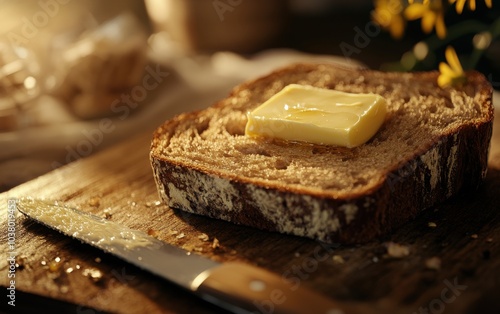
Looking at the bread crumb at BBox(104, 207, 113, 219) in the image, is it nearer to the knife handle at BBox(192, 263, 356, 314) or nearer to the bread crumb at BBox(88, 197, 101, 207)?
the bread crumb at BBox(88, 197, 101, 207)

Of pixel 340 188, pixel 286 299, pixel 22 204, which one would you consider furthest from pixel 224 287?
pixel 22 204

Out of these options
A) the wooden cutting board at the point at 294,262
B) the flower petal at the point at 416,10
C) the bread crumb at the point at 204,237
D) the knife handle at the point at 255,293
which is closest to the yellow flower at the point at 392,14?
the flower petal at the point at 416,10

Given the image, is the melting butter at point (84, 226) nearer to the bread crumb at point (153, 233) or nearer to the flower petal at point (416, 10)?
the bread crumb at point (153, 233)

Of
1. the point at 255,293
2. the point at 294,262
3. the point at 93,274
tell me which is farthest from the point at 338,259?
the point at 93,274

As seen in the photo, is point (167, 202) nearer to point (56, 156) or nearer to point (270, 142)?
point (270, 142)

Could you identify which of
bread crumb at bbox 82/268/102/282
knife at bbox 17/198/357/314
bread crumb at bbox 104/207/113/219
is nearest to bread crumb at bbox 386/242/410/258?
knife at bbox 17/198/357/314

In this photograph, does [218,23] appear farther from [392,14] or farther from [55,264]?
[55,264]

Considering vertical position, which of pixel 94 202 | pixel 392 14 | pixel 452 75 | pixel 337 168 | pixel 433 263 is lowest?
pixel 433 263
